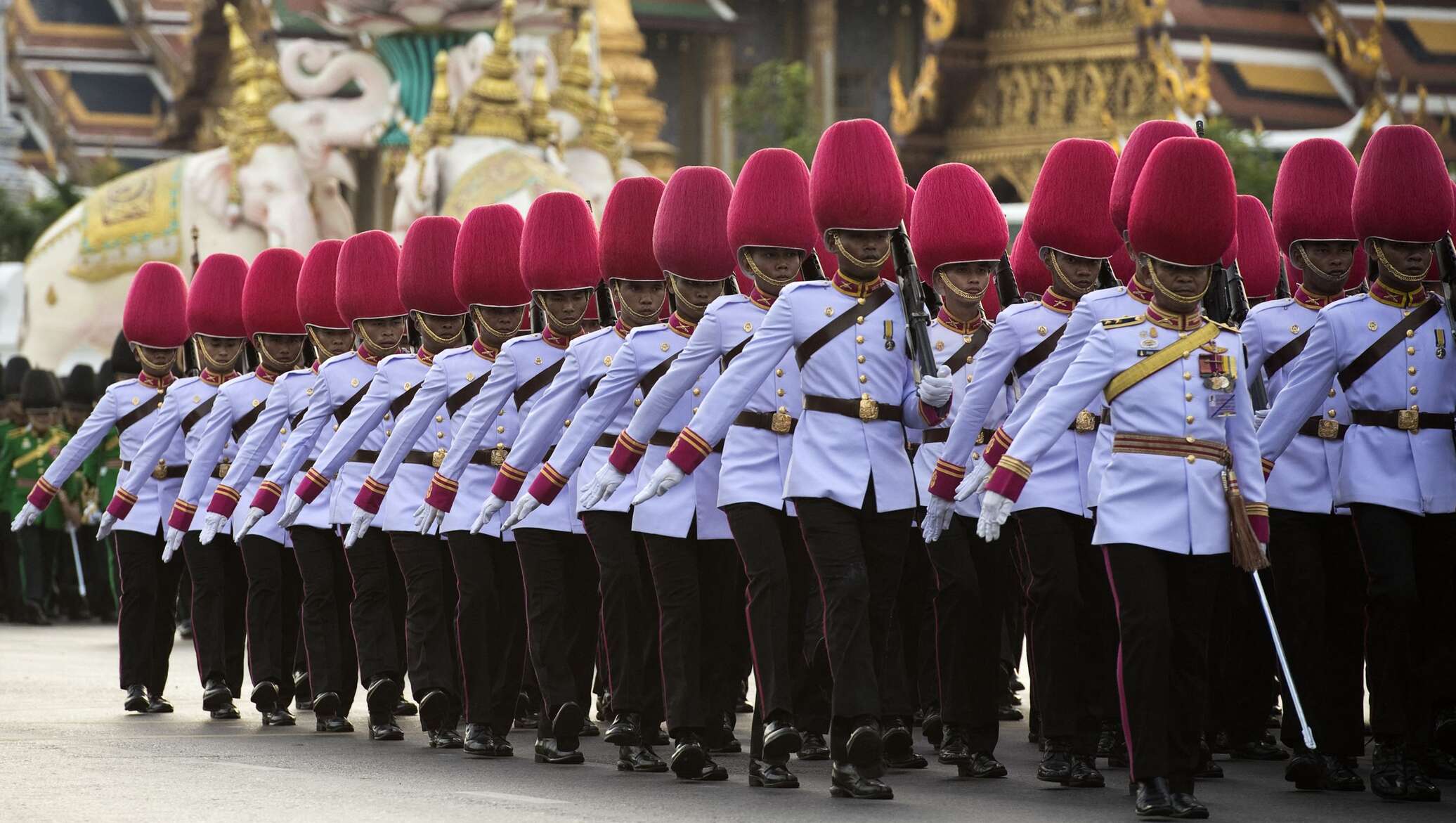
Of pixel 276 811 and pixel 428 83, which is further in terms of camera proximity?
pixel 428 83

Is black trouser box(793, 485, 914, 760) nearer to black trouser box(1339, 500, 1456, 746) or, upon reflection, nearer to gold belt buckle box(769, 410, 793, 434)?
gold belt buckle box(769, 410, 793, 434)

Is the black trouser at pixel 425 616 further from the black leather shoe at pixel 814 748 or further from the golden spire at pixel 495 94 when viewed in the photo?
the golden spire at pixel 495 94

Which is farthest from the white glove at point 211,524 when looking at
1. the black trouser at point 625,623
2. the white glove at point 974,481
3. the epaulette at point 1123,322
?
the epaulette at point 1123,322

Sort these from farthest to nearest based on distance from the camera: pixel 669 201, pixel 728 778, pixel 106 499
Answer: pixel 106 499 < pixel 669 201 < pixel 728 778

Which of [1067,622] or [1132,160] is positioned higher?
[1132,160]

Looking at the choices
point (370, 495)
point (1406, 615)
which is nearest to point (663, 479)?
point (370, 495)

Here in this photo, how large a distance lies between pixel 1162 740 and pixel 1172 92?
22.1m

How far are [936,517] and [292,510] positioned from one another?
10.7ft

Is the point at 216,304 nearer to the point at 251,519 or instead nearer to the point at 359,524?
the point at 251,519

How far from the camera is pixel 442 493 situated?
9938 millimetres

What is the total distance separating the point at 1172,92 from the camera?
29125 mm

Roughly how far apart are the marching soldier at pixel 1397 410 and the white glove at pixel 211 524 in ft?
14.8

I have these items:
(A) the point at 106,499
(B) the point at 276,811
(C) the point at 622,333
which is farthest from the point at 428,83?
(B) the point at 276,811

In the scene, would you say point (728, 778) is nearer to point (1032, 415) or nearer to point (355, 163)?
point (1032, 415)
